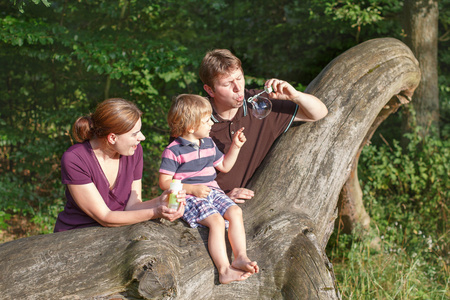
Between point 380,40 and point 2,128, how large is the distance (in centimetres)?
514

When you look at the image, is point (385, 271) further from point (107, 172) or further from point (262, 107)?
point (107, 172)

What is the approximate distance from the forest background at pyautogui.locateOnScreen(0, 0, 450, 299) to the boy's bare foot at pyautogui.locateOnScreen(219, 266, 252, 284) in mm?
2095

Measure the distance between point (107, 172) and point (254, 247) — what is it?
107cm

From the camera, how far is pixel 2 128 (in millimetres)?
6395

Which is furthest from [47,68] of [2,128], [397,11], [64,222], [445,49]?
[445,49]

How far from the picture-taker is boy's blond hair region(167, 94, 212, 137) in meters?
2.93

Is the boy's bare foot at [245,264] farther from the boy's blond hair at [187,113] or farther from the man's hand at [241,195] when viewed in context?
the boy's blond hair at [187,113]

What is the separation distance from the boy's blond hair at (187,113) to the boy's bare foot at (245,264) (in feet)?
2.97

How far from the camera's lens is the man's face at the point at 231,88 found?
3285 millimetres

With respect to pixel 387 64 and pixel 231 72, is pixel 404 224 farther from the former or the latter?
pixel 231 72

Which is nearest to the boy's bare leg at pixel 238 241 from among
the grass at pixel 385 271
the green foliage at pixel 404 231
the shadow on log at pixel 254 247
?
the shadow on log at pixel 254 247

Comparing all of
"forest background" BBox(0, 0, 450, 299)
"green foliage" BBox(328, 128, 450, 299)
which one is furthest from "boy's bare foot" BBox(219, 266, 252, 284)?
"forest background" BBox(0, 0, 450, 299)

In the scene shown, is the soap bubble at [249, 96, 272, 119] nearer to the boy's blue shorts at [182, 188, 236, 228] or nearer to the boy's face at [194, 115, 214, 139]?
the boy's face at [194, 115, 214, 139]

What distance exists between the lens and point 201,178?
3.07m
